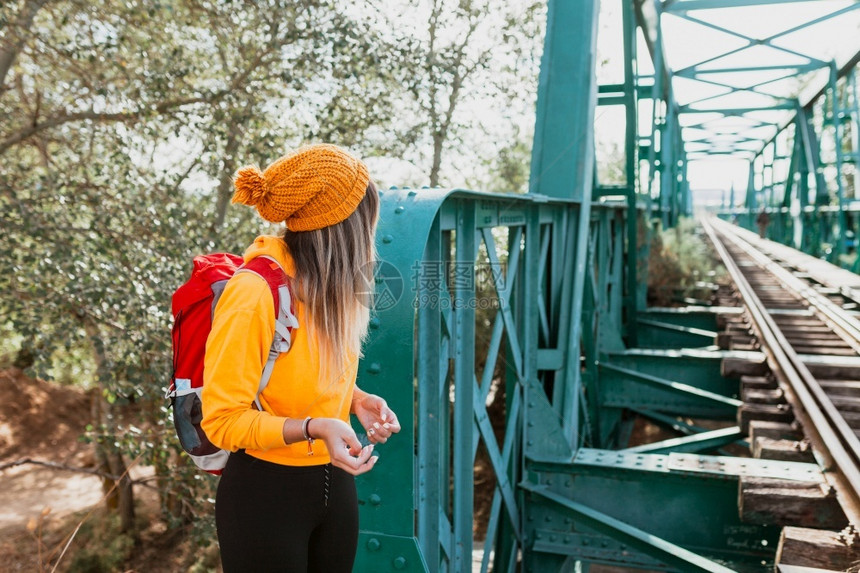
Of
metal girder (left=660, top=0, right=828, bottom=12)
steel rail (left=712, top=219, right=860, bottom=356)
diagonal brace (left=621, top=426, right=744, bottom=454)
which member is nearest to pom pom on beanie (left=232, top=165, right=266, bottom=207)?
diagonal brace (left=621, top=426, right=744, bottom=454)

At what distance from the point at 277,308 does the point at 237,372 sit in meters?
0.17

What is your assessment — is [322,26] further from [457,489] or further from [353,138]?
[457,489]

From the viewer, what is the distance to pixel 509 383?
15.0 ft

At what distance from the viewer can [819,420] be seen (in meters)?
4.63

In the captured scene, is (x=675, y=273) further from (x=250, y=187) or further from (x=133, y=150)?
(x=250, y=187)

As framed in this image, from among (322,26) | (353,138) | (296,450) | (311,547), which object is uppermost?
(322,26)

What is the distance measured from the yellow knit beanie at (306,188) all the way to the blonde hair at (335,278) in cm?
4

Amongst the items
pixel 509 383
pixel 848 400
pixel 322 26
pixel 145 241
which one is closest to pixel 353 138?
pixel 322 26

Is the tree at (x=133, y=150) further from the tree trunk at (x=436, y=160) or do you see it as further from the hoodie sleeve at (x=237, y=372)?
the hoodie sleeve at (x=237, y=372)

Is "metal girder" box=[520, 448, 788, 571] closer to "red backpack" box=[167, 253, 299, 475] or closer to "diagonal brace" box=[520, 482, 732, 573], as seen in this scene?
"diagonal brace" box=[520, 482, 732, 573]

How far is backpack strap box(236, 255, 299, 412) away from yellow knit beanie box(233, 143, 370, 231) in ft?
0.46

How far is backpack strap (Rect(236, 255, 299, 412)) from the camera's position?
1629mm

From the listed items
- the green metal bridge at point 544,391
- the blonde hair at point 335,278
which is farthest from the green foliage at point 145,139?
the blonde hair at point 335,278

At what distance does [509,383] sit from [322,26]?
4173mm
